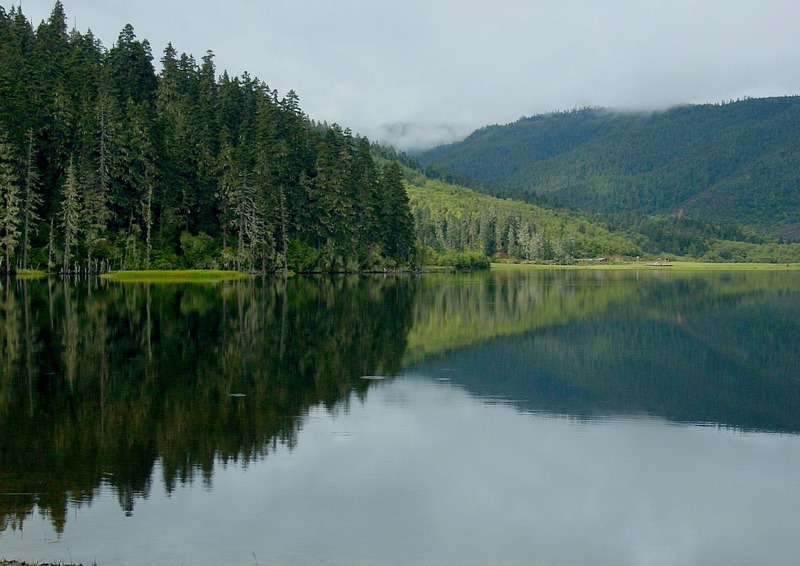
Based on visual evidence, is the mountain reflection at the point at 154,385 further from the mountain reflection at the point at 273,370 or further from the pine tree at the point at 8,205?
the pine tree at the point at 8,205

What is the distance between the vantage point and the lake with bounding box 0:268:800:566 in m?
13.4

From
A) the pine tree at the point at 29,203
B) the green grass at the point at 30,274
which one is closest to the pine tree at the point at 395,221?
the pine tree at the point at 29,203

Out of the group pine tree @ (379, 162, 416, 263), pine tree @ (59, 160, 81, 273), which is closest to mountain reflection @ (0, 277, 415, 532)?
pine tree @ (59, 160, 81, 273)

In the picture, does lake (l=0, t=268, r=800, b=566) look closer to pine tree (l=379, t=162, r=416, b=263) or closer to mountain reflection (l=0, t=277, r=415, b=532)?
mountain reflection (l=0, t=277, r=415, b=532)

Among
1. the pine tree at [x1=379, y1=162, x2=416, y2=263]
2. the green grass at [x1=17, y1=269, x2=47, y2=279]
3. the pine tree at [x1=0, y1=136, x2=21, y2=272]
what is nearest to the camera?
the pine tree at [x1=0, y1=136, x2=21, y2=272]

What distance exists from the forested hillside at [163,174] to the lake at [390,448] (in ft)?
197

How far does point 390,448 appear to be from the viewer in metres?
19.2

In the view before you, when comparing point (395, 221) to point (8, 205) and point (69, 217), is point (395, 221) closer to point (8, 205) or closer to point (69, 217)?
point (69, 217)

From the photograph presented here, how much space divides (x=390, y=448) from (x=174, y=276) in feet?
264

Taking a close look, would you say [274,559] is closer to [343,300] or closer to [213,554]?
[213,554]

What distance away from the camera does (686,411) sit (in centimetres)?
2420

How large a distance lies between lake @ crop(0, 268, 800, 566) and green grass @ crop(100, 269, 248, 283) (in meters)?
52.5

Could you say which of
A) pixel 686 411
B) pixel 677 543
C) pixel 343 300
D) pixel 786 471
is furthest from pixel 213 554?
pixel 343 300

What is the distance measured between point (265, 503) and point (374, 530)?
90.9 inches
